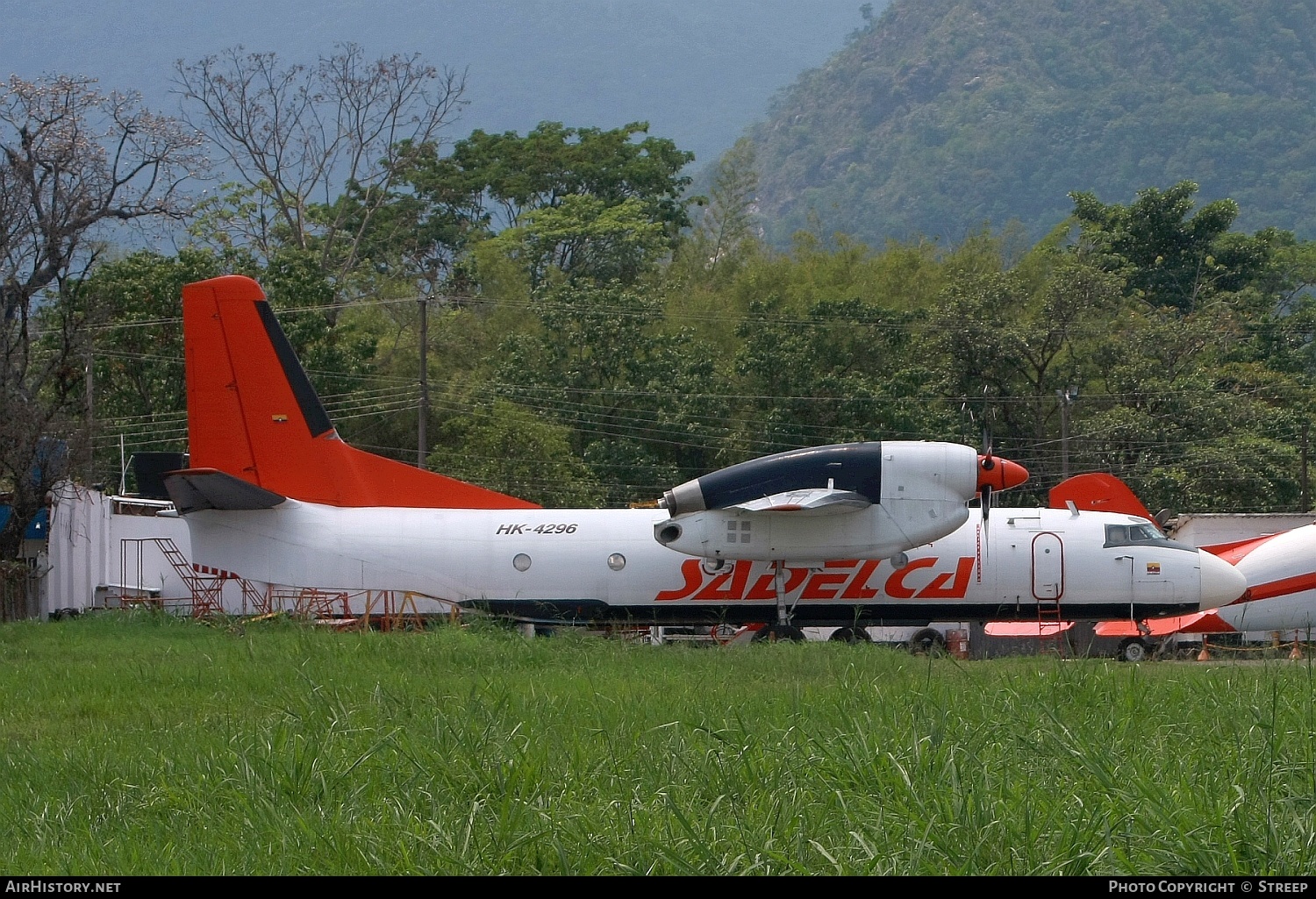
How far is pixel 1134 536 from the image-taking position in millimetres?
18531

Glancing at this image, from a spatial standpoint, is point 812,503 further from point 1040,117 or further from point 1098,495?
point 1040,117

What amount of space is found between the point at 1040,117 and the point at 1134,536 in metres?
150

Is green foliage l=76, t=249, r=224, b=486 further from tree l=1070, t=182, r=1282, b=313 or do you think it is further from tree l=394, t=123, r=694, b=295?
tree l=1070, t=182, r=1282, b=313

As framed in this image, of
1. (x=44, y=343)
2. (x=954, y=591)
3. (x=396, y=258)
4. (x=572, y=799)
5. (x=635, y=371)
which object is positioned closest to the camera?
(x=572, y=799)

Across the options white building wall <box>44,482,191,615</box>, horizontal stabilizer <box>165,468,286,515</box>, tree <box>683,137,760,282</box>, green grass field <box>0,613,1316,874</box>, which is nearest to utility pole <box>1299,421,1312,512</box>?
tree <box>683,137,760,282</box>

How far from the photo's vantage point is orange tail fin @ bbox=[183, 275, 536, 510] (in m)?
18.6

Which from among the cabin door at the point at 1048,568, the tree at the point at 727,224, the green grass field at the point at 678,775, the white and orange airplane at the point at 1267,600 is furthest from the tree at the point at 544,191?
the green grass field at the point at 678,775

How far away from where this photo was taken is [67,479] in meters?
21.8

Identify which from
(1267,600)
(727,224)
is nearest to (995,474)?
(1267,600)

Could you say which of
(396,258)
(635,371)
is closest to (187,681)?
(635,371)

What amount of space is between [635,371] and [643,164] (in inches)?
857

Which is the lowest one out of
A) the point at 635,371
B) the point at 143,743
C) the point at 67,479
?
the point at 143,743

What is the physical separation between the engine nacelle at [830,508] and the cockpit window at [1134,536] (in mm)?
2337
